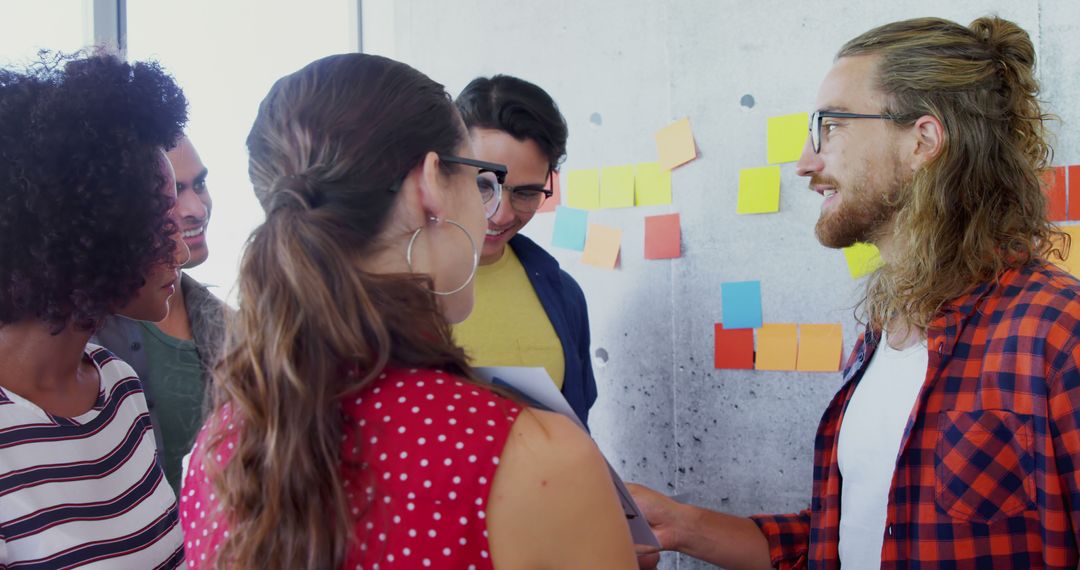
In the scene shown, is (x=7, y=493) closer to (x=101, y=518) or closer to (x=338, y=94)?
(x=101, y=518)

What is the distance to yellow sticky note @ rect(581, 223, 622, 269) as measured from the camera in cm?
223

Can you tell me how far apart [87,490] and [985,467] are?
49.1 inches

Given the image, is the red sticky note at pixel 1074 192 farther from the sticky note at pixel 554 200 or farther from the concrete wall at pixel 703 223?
the sticky note at pixel 554 200

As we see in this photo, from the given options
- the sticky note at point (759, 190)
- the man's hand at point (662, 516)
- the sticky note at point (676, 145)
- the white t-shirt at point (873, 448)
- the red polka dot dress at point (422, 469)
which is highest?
the sticky note at point (676, 145)

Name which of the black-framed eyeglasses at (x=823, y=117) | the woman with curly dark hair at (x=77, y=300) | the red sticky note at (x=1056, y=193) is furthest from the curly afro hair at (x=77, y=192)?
the red sticky note at (x=1056, y=193)

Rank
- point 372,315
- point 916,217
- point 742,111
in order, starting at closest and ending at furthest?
1. point 372,315
2. point 916,217
3. point 742,111

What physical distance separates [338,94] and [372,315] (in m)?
0.23

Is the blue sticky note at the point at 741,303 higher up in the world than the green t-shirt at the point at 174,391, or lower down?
higher up

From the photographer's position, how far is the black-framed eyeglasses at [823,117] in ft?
4.78

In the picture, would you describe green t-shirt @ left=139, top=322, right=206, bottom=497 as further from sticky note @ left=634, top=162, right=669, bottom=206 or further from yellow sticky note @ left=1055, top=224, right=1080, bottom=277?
yellow sticky note @ left=1055, top=224, right=1080, bottom=277

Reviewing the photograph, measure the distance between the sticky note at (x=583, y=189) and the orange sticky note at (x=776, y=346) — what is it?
1.97ft

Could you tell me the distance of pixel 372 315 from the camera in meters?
0.70

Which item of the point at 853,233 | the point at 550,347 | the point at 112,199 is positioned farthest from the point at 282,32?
the point at 853,233

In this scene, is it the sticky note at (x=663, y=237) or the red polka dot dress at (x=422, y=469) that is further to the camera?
the sticky note at (x=663, y=237)
